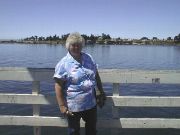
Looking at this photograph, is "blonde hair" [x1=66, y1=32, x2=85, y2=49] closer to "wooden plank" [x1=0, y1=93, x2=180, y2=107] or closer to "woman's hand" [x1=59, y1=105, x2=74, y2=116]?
"woman's hand" [x1=59, y1=105, x2=74, y2=116]

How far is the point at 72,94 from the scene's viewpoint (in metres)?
5.09

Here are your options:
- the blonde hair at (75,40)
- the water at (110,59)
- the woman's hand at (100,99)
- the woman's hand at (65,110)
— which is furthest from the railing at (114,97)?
the water at (110,59)

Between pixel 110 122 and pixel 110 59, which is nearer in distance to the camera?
pixel 110 122

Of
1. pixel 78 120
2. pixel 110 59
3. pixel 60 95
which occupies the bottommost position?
pixel 110 59

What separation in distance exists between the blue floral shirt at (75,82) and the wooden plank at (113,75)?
67cm

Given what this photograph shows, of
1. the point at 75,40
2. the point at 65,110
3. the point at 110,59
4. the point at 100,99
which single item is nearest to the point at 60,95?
the point at 65,110

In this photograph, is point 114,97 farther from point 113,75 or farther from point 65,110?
point 65,110

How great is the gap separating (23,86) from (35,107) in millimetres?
12113

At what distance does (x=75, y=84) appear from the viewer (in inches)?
200

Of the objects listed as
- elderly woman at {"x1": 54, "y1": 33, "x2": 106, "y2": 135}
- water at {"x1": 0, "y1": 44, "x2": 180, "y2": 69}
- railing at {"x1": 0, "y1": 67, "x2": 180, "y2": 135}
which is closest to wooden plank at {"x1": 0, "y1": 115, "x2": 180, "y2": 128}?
railing at {"x1": 0, "y1": 67, "x2": 180, "y2": 135}

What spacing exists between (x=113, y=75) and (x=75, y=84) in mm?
918

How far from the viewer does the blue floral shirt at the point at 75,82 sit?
5.06m

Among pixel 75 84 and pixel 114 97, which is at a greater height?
pixel 75 84

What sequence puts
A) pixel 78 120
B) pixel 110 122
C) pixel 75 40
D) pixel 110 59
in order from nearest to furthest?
pixel 75 40 → pixel 78 120 → pixel 110 122 → pixel 110 59
